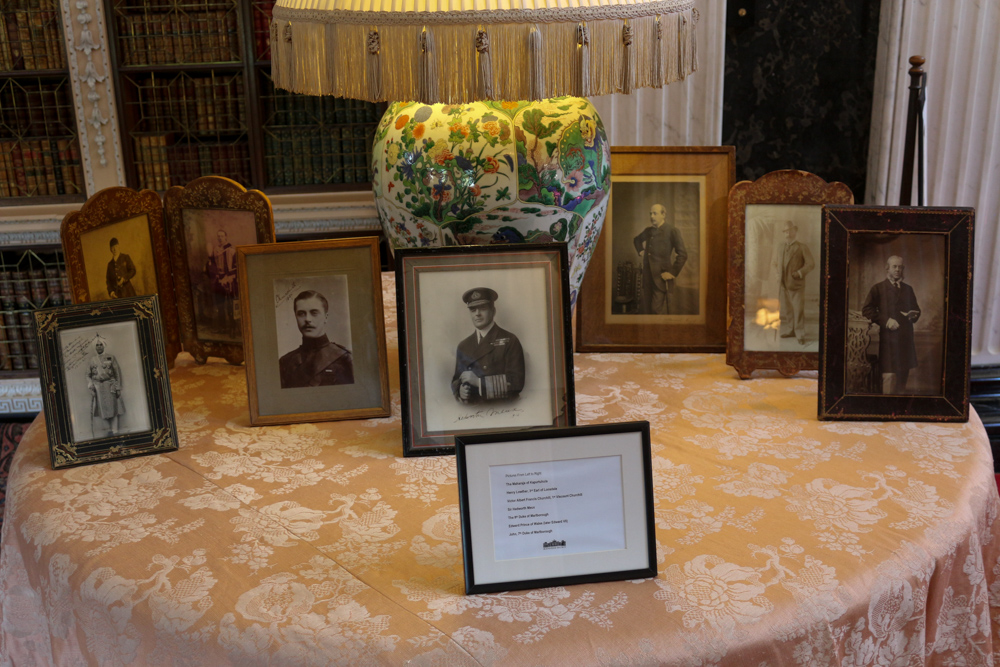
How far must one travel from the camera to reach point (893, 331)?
4.02 ft

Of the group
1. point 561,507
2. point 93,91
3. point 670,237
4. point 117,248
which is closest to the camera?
point 561,507

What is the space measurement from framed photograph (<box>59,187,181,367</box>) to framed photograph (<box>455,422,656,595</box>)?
0.78 metres

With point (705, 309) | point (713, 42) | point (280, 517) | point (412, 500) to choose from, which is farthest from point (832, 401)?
point (713, 42)

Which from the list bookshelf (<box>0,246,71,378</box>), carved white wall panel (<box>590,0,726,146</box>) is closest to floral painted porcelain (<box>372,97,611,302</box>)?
carved white wall panel (<box>590,0,726,146</box>)

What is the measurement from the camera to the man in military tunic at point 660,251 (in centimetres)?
146

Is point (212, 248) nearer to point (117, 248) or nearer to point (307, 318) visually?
point (117, 248)

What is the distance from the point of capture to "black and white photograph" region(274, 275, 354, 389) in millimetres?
1243

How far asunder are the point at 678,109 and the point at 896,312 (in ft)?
3.46

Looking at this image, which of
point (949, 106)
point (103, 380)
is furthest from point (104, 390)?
point (949, 106)

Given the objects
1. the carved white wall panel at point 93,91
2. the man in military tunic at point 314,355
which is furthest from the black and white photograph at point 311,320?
the carved white wall panel at point 93,91

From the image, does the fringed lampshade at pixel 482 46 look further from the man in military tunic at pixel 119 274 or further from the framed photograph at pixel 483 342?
the man in military tunic at pixel 119 274

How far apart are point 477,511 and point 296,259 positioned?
54 cm

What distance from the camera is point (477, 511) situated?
0.86 m

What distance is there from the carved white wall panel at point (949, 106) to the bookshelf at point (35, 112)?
239 centimetres
